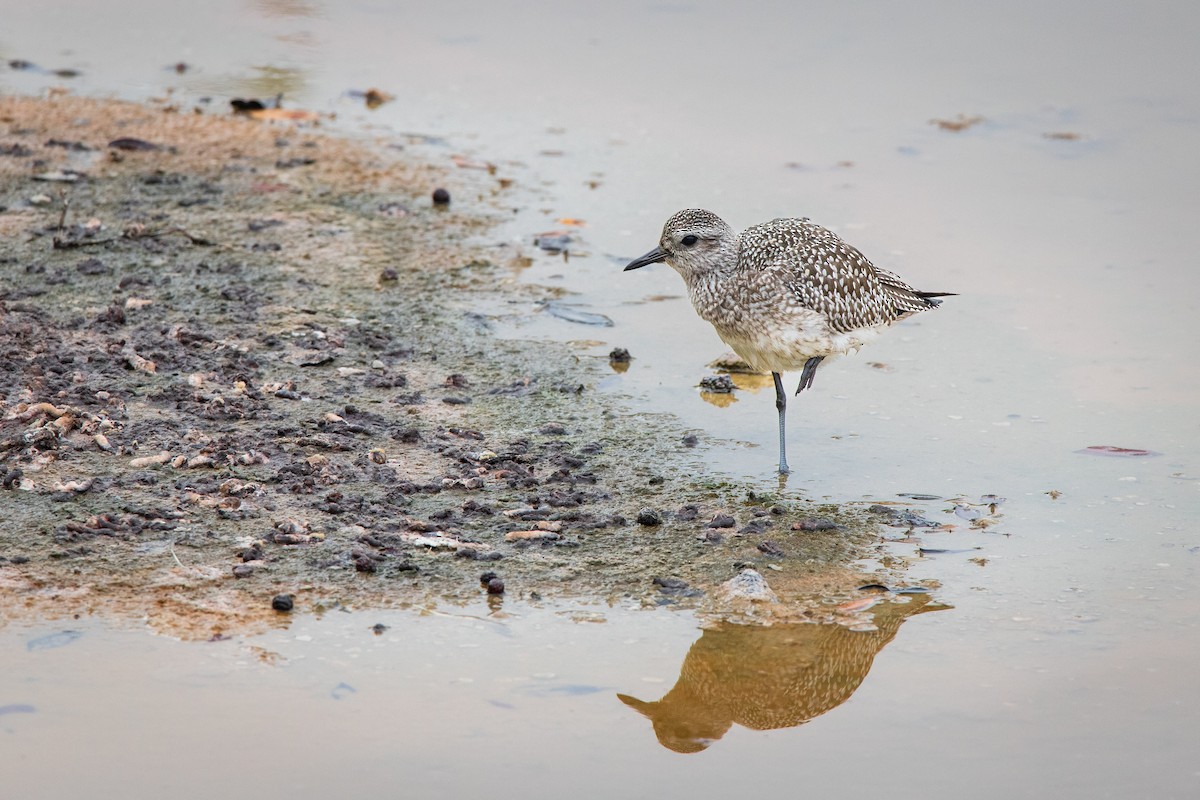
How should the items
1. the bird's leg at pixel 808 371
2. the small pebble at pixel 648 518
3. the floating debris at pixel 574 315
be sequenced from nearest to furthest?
the small pebble at pixel 648 518
the bird's leg at pixel 808 371
the floating debris at pixel 574 315

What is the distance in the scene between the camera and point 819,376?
782cm

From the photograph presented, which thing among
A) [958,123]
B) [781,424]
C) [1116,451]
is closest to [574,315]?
[781,424]

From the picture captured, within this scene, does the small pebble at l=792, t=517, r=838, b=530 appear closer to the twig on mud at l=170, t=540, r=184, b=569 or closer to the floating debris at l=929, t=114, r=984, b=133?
the twig on mud at l=170, t=540, r=184, b=569

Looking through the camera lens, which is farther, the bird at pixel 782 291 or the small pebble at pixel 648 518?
the bird at pixel 782 291

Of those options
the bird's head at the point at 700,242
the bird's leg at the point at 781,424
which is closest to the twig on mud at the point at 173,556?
the bird's leg at the point at 781,424

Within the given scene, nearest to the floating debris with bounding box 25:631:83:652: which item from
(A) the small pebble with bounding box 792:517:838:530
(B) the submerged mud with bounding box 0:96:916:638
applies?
(B) the submerged mud with bounding box 0:96:916:638

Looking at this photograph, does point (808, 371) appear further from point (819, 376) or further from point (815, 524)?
point (815, 524)

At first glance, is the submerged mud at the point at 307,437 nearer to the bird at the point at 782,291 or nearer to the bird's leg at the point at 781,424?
the bird's leg at the point at 781,424

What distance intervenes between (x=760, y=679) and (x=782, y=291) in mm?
2394

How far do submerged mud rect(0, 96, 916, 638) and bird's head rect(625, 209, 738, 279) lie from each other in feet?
2.65

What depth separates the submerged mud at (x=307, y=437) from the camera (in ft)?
17.8

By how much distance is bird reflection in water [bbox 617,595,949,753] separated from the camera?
484 cm

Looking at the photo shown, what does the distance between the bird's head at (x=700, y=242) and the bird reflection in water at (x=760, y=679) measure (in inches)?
93.1

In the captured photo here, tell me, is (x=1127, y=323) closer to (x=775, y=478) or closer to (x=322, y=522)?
(x=775, y=478)
